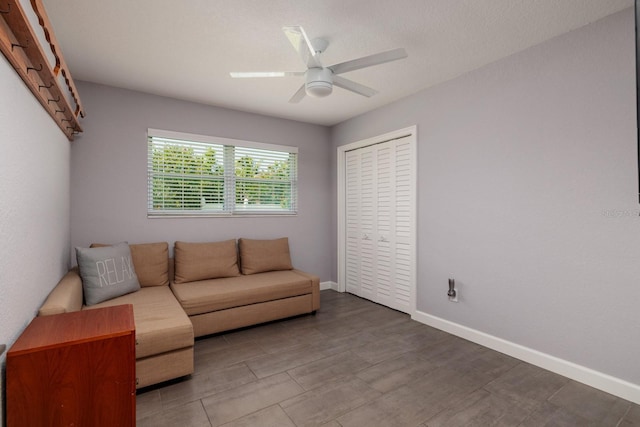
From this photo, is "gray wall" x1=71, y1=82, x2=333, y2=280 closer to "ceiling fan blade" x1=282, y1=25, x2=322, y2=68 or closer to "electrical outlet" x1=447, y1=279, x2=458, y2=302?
"ceiling fan blade" x1=282, y1=25, x2=322, y2=68

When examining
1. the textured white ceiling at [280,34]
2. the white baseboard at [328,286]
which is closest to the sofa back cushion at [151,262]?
the textured white ceiling at [280,34]

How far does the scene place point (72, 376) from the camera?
1.27m

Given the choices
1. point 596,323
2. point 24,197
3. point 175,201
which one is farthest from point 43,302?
point 596,323

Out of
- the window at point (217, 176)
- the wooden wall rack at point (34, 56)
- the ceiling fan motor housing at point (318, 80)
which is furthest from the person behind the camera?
the window at point (217, 176)

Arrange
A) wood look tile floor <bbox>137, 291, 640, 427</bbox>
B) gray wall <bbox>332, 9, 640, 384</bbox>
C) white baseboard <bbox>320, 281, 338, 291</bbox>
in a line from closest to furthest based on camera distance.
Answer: wood look tile floor <bbox>137, 291, 640, 427</bbox>, gray wall <bbox>332, 9, 640, 384</bbox>, white baseboard <bbox>320, 281, 338, 291</bbox>

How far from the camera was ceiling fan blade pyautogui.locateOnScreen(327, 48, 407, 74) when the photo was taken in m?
1.91

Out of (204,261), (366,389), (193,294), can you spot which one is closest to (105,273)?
(193,294)

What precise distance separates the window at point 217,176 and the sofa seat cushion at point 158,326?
1.29 metres

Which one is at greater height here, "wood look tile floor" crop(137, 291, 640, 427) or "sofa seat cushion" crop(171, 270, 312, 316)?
"sofa seat cushion" crop(171, 270, 312, 316)

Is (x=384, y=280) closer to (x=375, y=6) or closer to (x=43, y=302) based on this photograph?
(x=375, y=6)

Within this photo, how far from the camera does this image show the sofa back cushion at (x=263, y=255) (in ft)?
12.5

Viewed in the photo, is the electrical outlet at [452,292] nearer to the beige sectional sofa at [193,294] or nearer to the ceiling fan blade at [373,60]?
the beige sectional sofa at [193,294]

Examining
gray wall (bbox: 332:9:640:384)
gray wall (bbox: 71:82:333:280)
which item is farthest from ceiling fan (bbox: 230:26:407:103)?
gray wall (bbox: 71:82:333:280)

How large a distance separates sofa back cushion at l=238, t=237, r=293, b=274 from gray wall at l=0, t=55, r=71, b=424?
73.8 inches
